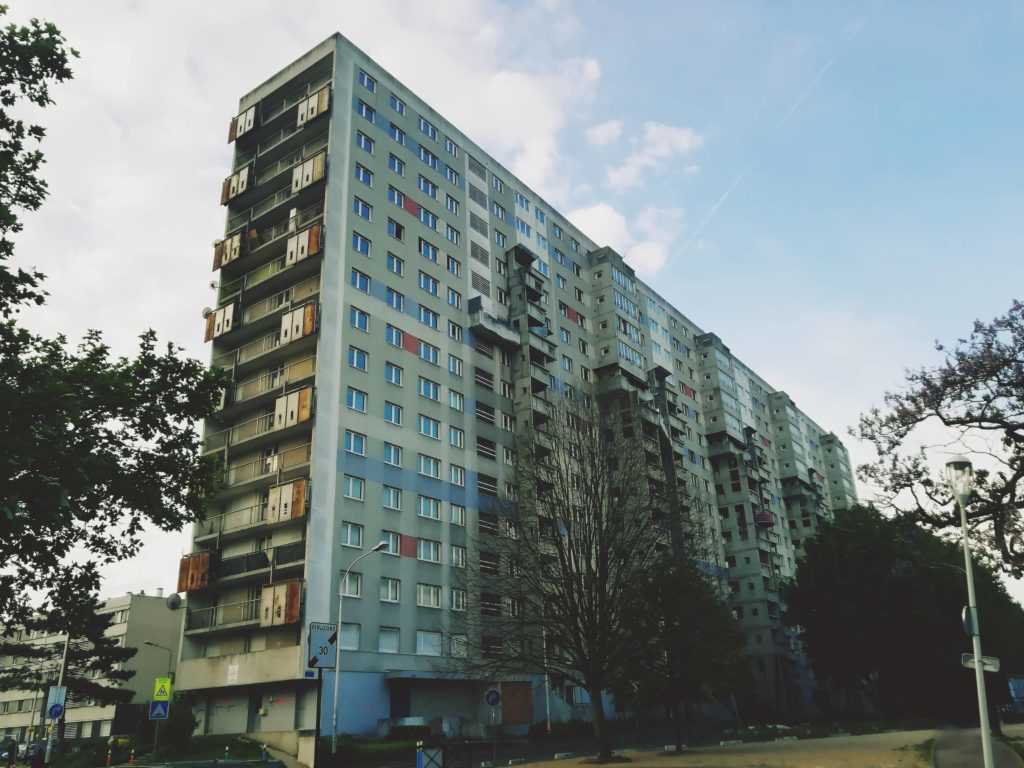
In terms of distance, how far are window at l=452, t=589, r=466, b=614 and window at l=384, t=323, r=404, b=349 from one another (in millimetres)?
16673

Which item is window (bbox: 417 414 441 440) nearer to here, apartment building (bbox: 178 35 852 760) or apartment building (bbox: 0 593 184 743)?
apartment building (bbox: 178 35 852 760)

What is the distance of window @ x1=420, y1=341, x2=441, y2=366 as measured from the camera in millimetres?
53406

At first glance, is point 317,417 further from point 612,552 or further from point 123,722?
point 123,722

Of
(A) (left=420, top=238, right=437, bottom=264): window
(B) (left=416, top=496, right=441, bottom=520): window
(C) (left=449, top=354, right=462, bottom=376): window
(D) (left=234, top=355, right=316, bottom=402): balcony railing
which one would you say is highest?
(A) (left=420, top=238, right=437, bottom=264): window

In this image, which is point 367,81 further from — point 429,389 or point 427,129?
point 429,389

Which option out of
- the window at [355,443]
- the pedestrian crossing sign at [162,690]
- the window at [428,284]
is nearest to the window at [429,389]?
the window at [355,443]

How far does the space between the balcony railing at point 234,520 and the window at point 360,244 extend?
1774 centimetres

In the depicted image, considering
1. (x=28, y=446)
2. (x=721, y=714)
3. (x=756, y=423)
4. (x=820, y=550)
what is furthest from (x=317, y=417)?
(x=756, y=423)

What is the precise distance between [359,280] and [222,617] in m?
22.7

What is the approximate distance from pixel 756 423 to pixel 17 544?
96108mm

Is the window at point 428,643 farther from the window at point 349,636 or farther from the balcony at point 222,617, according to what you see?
the balcony at point 222,617

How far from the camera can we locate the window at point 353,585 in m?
Result: 42.8

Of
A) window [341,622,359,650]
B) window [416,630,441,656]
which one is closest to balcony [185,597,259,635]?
window [341,622,359,650]

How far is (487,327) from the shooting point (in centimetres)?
5812
